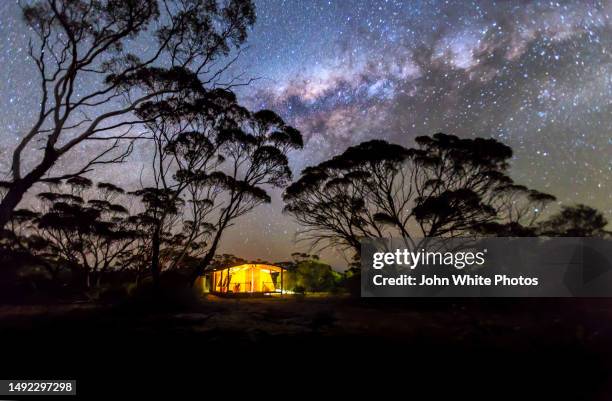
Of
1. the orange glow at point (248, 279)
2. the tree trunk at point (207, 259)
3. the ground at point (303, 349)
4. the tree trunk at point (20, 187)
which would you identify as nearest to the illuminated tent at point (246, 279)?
the orange glow at point (248, 279)

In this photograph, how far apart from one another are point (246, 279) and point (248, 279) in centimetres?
16

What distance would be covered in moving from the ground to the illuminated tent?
1898cm

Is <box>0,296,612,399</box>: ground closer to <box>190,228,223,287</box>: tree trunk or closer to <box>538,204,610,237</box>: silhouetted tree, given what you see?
<box>190,228,223,287</box>: tree trunk

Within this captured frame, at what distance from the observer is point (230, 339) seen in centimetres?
876

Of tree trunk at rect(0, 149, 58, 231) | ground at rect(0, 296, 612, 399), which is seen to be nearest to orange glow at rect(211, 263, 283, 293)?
ground at rect(0, 296, 612, 399)

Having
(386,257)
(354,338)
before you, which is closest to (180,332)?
(354,338)

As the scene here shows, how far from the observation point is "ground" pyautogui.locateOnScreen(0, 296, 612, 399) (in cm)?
620

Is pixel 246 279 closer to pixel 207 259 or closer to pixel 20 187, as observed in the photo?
pixel 207 259

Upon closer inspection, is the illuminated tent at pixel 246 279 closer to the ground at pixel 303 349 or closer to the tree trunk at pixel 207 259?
the tree trunk at pixel 207 259

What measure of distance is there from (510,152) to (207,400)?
23308 mm

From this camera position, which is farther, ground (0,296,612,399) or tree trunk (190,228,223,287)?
tree trunk (190,228,223,287)

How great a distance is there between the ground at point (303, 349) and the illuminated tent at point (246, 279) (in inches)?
747

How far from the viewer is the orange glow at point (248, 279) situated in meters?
31.7

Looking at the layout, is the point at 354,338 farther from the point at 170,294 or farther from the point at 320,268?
the point at 320,268
